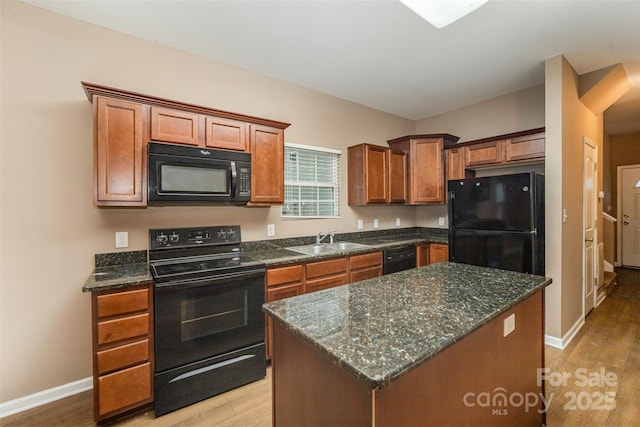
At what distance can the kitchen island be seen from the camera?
0.87m

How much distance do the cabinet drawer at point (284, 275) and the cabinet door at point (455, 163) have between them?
249cm

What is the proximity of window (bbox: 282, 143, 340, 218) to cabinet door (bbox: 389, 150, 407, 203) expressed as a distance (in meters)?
0.73

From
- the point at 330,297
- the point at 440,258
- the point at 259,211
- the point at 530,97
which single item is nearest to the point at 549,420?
the point at 330,297

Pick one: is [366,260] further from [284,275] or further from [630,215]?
[630,215]

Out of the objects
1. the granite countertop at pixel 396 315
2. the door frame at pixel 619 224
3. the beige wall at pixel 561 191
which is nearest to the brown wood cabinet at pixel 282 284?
the granite countertop at pixel 396 315

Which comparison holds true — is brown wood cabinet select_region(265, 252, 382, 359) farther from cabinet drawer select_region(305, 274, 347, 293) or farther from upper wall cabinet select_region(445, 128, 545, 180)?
upper wall cabinet select_region(445, 128, 545, 180)

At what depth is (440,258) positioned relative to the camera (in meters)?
3.71

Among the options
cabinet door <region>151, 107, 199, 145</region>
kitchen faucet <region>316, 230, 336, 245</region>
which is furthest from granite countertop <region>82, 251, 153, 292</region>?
kitchen faucet <region>316, 230, 336, 245</region>

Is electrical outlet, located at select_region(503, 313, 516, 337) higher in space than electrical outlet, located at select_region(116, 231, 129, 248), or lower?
lower

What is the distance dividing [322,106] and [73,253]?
9.26 feet

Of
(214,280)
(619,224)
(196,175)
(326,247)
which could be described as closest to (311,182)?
(326,247)

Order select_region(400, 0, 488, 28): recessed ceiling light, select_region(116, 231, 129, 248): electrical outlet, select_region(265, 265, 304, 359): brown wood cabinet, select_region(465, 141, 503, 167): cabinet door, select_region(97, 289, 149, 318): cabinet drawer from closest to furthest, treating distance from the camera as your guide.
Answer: select_region(400, 0, 488, 28): recessed ceiling light < select_region(97, 289, 149, 318): cabinet drawer < select_region(116, 231, 129, 248): electrical outlet < select_region(265, 265, 304, 359): brown wood cabinet < select_region(465, 141, 503, 167): cabinet door

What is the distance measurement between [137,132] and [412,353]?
2.23m

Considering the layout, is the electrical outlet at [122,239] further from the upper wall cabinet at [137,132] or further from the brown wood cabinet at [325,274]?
the brown wood cabinet at [325,274]
